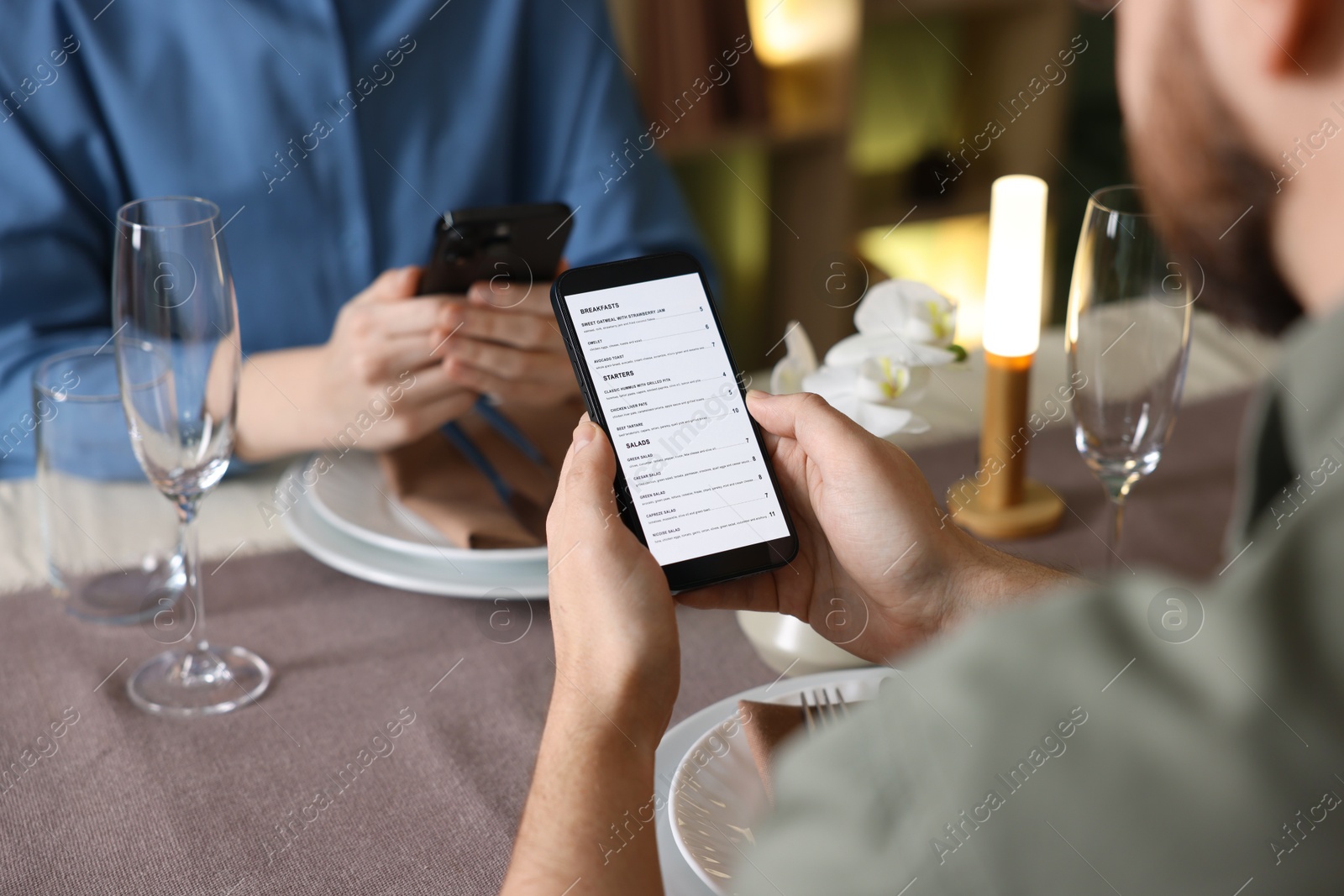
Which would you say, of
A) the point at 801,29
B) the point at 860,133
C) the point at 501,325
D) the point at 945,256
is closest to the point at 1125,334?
the point at 501,325

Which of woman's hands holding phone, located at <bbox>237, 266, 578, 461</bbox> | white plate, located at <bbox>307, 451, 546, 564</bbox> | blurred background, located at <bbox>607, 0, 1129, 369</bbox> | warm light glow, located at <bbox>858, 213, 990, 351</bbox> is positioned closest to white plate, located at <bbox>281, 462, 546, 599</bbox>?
white plate, located at <bbox>307, 451, 546, 564</bbox>

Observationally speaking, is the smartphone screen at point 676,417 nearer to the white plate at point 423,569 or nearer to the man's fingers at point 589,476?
the man's fingers at point 589,476

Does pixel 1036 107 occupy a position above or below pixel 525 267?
below

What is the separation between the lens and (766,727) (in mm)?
543

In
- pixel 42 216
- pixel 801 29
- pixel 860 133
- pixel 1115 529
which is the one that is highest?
pixel 42 216

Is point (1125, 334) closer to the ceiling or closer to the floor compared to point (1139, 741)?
closer to the floor

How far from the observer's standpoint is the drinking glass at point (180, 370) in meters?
0.64

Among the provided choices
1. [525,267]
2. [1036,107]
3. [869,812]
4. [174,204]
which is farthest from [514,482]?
[1036,107]

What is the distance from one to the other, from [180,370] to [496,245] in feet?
0.89

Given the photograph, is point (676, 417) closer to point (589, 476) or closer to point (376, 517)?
point (589, 476)

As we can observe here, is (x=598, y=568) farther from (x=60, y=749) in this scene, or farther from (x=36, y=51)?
(x=36, y=51)

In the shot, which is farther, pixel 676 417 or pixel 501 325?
pixel 501 325

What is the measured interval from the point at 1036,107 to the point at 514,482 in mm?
1804

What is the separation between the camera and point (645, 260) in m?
0.66
